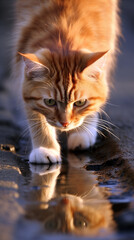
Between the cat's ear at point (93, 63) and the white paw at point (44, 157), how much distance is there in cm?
47

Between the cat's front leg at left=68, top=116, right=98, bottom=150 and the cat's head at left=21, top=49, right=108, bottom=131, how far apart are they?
0.22 m

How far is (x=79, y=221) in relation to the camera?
1.10m

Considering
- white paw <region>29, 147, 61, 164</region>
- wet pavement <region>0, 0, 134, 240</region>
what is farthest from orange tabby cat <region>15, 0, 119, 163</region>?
wet pavement <region>0, 0, 134, 240</region>

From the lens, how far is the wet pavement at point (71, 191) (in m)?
1.02

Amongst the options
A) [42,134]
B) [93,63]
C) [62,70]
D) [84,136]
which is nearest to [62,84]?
[62,70]

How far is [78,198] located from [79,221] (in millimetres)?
230

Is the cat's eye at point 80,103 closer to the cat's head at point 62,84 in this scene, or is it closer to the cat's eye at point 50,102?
the cat's head at point 62,84

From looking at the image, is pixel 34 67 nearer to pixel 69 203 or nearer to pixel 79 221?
pixel 69 203

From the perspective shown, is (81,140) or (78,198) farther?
(81,140)

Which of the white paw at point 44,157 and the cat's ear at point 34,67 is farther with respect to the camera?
the white paw at point 44,157

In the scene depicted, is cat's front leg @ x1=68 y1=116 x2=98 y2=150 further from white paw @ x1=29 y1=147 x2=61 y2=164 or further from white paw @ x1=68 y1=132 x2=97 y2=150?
white paw @ x1=29 y1=147 x2=61 y2=164

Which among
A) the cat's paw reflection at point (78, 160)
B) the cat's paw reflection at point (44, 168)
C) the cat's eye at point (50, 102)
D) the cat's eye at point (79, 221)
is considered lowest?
the cat's paw reflection at point (78, 160)

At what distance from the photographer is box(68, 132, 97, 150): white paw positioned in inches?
88.2

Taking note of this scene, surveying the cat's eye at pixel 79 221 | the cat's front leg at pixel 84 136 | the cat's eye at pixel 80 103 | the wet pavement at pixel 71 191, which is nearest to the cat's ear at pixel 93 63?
the cat's eye at pixel 80 103
